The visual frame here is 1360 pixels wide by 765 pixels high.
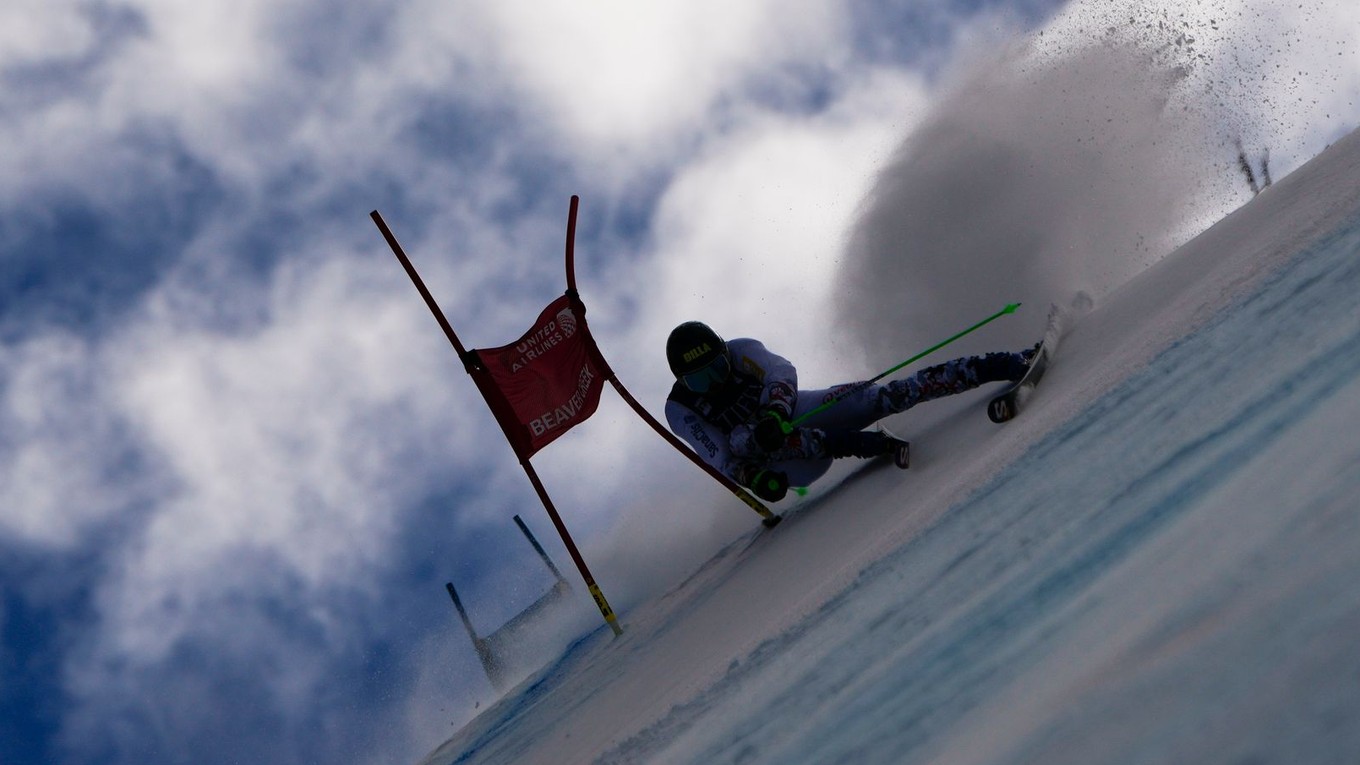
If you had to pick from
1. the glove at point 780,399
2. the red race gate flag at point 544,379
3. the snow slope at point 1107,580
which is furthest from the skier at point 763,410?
the red race gate flag at point 544,379

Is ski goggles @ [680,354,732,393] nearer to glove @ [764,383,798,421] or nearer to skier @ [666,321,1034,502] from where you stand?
skier @ [666,321,1034,502]

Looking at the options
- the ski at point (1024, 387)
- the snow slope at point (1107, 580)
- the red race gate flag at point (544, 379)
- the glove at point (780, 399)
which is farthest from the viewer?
the red race gate flag at point (544, 379)

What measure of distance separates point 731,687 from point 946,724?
5.56 feet

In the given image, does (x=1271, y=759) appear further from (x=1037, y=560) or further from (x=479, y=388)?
(x=479, y=388)

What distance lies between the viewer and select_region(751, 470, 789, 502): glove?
6520 millimetres

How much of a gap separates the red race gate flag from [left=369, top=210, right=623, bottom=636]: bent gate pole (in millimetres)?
83

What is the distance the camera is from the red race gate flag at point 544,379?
7.89 m

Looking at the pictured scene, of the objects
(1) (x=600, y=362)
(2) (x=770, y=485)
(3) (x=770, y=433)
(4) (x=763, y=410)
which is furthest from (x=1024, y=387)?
(1) (x=600, y=362)

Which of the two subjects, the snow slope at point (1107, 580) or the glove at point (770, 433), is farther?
the glove at point (770, 433)

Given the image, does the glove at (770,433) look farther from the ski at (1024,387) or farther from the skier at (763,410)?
the ski at (1024,387)

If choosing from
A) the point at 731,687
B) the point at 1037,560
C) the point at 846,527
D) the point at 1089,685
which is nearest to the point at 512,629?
the point at 846,527

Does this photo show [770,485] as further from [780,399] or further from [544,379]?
[544,379]

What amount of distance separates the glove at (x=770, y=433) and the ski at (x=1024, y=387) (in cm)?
123

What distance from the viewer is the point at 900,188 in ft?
43.5
